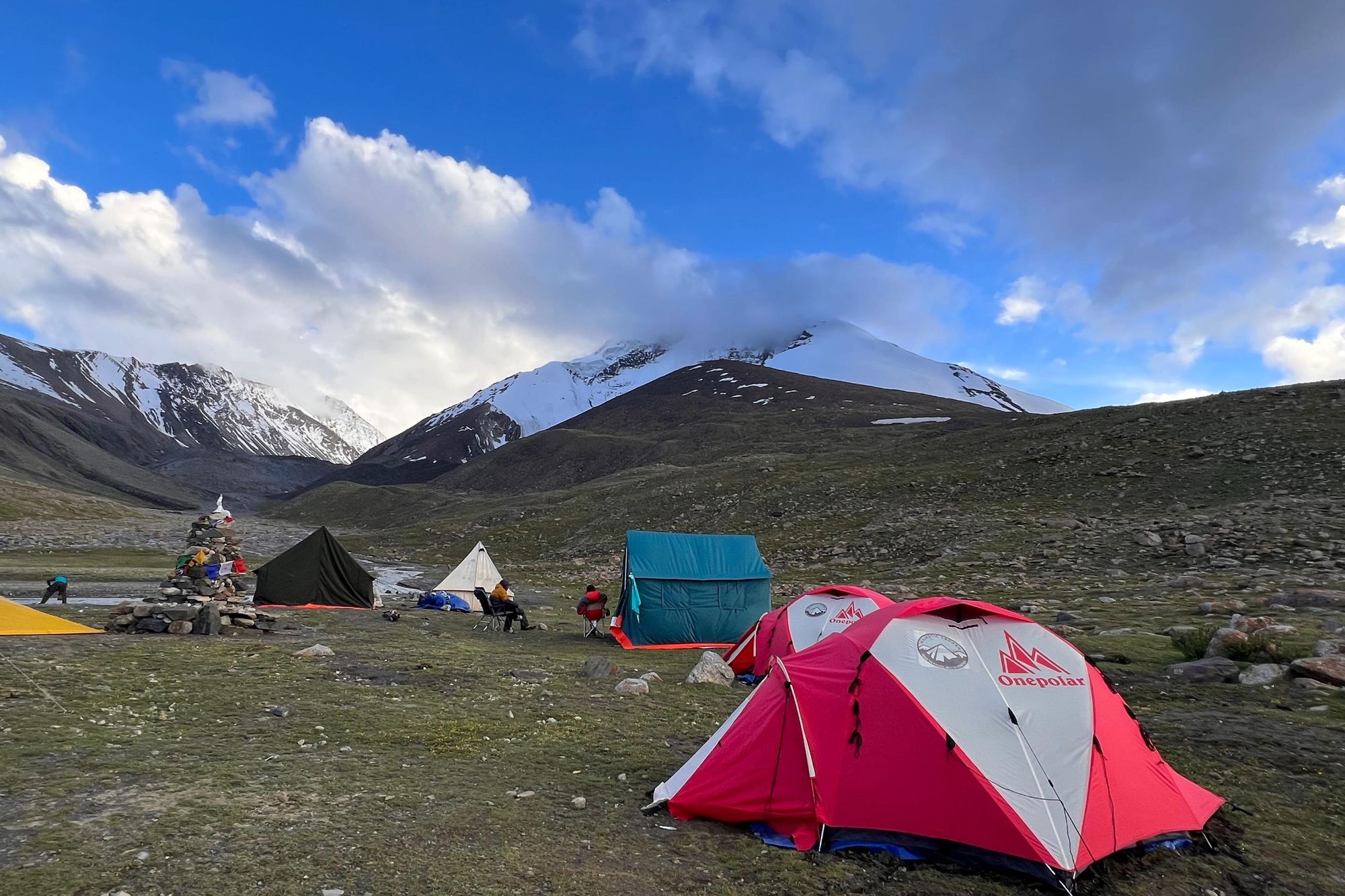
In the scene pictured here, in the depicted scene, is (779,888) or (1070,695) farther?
(1070,695)

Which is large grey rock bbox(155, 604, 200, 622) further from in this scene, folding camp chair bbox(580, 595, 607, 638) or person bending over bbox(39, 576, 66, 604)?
folding camp chair bbox(580, 595, 607, 638)

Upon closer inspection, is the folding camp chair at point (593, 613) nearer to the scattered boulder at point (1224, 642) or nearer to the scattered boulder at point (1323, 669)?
the scattered boulder at point (1224, 642)

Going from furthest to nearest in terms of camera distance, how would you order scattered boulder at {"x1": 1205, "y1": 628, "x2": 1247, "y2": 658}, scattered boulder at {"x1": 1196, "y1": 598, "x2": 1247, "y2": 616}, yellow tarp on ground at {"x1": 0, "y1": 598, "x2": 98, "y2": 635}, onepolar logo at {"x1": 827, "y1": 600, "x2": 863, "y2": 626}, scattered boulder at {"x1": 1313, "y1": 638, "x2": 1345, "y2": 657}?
scattered boulder at {"x1": 1196, "y1": 598, "x2": 1247, "y2": 616} < yellow tarp on ground at {"x1": 0, "y1": 598, "x2": 98, "y2": 635} < onepolar logo at {"x1": 827, "y1": 600, "x2": 863, "y2": 626} < scattered boulder at {"x1": 1205, "y1": 628, "x2": 1247, "y2": 658} < scattered boulder at {"x1": 1313, "y1": 638, "x2": 1345, "y2": 657}

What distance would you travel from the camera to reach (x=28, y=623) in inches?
571

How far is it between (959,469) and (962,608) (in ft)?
129

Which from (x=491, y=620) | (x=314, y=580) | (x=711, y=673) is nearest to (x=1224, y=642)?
(x=711, y=673)

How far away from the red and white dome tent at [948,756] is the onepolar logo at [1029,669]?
0.02 m

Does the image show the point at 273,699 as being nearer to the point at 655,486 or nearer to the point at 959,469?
the point at 959,469

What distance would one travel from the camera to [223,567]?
18703mm

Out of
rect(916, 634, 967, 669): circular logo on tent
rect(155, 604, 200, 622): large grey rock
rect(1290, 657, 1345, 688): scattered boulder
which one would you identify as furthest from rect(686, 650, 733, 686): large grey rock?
rect(155, 604, 200, 622): large grey rock

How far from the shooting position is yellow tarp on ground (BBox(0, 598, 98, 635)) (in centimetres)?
1406

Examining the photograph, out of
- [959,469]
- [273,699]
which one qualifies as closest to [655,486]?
[959,469]

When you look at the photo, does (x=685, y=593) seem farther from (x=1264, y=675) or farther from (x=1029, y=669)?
(x=1029, y=669)

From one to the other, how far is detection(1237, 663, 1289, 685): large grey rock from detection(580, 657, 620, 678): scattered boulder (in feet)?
36.4
